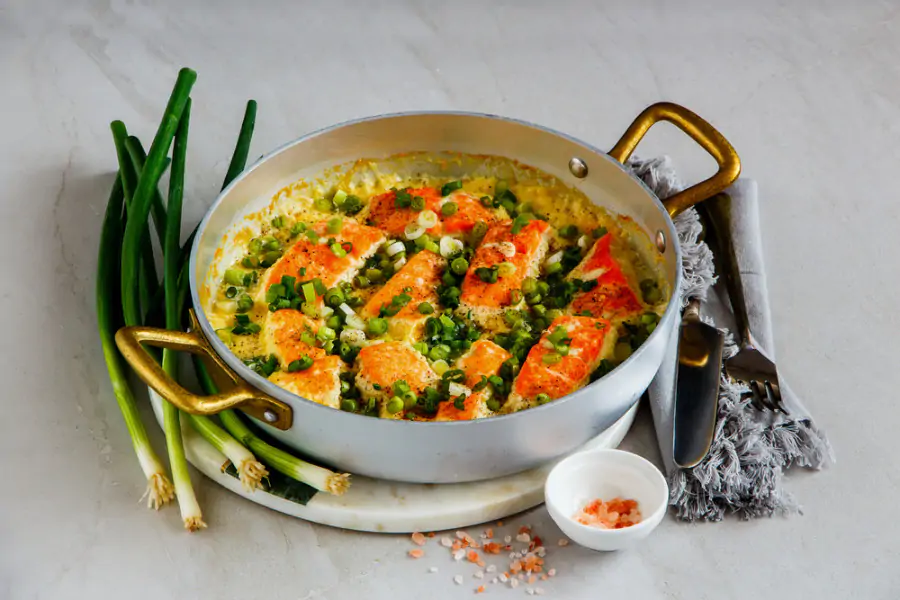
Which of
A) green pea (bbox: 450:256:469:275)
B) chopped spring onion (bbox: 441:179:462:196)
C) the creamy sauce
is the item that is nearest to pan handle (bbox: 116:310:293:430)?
the creamy sauce

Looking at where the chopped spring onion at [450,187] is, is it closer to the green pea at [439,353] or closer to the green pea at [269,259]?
the green pea at [269,259]

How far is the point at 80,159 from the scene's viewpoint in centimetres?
451

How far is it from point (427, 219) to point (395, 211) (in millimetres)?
145

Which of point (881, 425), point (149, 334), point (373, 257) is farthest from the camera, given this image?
point (373, 257)

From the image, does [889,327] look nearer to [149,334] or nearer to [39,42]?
[149,334]

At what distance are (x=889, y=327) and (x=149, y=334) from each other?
243 centimetres

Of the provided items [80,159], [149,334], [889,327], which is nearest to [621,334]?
[889,327]

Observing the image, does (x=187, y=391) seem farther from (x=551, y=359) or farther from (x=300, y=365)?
(x=551, y=359)

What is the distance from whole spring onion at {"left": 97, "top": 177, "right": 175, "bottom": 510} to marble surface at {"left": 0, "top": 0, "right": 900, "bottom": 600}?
10 cm

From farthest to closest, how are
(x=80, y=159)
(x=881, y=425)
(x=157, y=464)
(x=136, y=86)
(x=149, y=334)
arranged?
1. (x=136, y=86)
2. (x=80, y=159)
3. (x=881, y=425)
4. (x=157, y=464)
5. (x=149, y=334)

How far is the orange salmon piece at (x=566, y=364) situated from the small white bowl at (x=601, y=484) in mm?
207

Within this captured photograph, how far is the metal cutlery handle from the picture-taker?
369 cm

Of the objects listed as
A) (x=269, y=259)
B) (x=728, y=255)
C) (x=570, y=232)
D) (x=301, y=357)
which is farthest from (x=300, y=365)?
(x=728, y=255)

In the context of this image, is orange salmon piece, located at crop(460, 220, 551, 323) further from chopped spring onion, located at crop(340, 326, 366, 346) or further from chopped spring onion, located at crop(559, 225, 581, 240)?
chopped spring onion, located at crop(340, 326, 366, 346)
